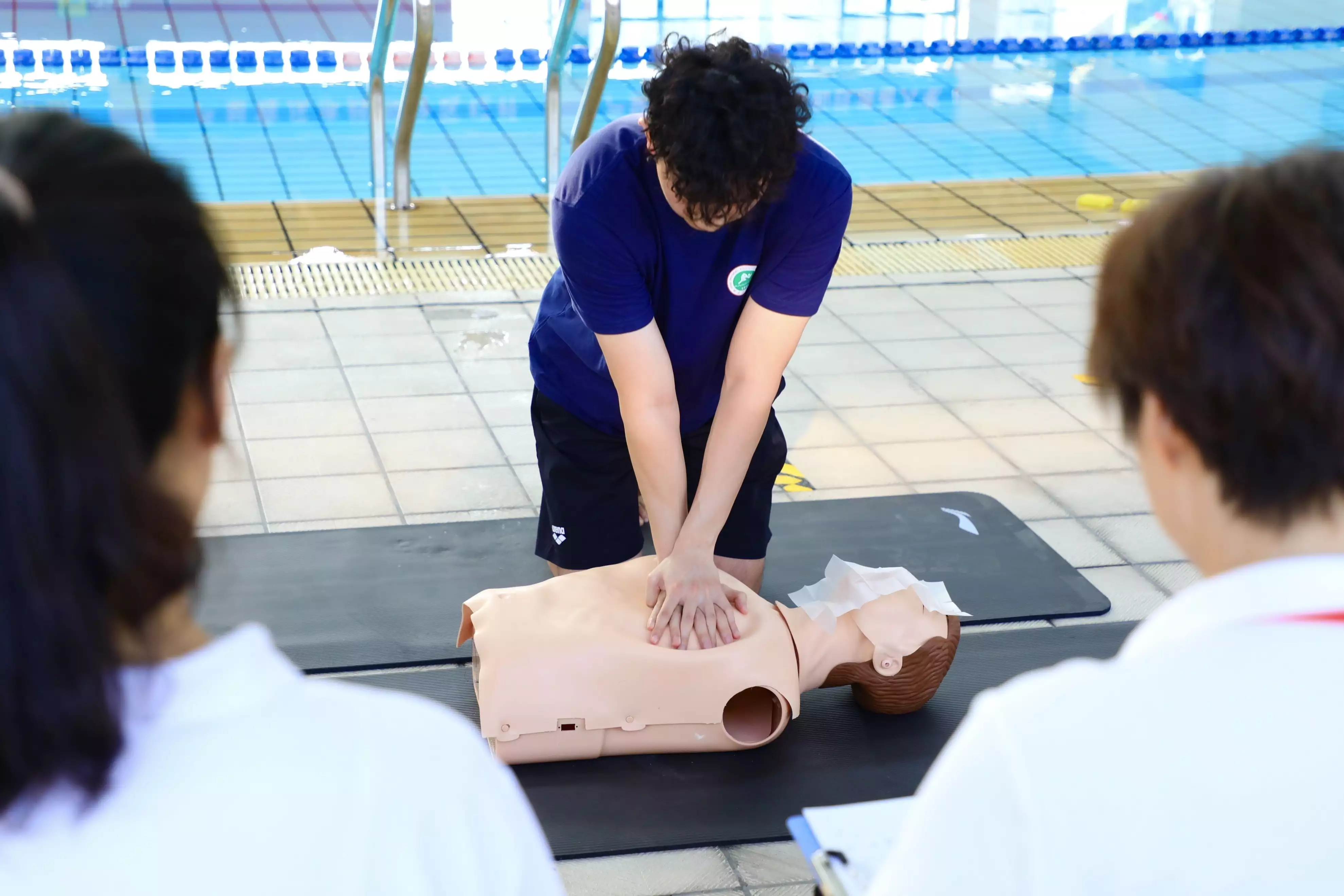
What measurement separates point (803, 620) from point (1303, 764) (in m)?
1.76

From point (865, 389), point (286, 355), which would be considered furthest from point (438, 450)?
point (865, 389)

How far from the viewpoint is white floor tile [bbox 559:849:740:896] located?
84.1 inches

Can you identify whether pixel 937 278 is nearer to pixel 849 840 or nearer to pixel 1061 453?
pixel 1061 453

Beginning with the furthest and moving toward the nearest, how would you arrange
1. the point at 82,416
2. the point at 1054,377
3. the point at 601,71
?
the point at 601,71 → the point at 1054,377 → the point at 82,416

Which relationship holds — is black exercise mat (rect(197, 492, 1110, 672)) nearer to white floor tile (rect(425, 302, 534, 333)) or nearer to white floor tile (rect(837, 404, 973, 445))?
white floor tile (rect(837, 404, 973, 445))

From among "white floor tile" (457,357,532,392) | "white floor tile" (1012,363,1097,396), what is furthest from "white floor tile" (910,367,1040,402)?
"white floor tile" (457,357,532,392)

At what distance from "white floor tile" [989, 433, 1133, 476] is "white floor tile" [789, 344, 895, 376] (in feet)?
2.15

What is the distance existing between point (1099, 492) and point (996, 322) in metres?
1.41

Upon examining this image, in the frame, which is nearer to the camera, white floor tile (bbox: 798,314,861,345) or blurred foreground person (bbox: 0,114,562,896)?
blurred foreground person (bbox: 0,114,562,896)

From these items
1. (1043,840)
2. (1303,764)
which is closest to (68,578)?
(1043,840)

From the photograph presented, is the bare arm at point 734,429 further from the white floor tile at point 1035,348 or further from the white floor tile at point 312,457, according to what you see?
the white floor tile at point 1035,348

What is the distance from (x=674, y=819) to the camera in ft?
7.48

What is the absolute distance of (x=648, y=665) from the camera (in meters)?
2.34

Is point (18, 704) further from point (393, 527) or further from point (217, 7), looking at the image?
point (217, 7)
